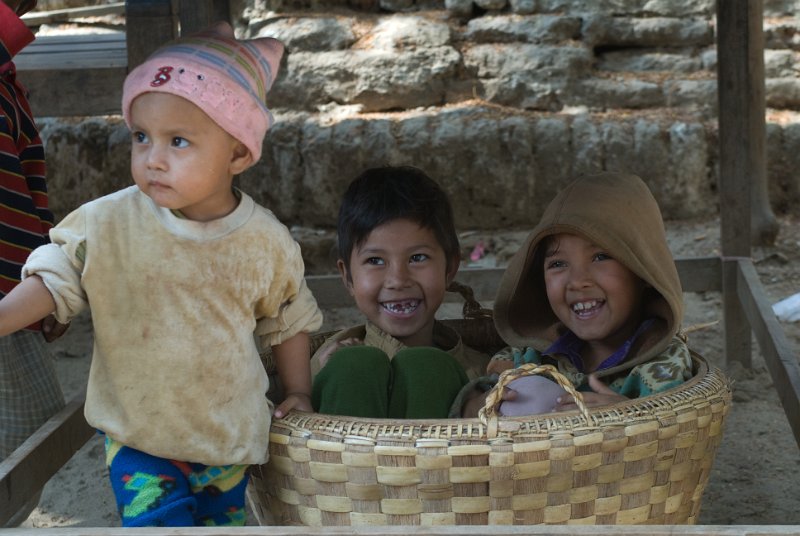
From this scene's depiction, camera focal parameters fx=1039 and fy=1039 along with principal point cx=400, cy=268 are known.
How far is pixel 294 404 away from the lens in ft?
6.30

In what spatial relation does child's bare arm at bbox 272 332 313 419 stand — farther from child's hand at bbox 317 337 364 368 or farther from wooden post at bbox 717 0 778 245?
wooden post at bbox 717 0 778 245

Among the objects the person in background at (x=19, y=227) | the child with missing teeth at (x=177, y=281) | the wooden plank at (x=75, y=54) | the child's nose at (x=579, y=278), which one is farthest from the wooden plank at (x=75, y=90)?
the child's nose at (x=579, y=278)

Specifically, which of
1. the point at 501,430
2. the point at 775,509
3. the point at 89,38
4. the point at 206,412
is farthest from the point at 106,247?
the point at 775,509

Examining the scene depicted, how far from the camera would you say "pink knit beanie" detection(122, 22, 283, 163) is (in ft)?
5.58

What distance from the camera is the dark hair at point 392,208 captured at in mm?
2574

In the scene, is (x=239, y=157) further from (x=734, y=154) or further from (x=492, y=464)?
(x=734, y=154)

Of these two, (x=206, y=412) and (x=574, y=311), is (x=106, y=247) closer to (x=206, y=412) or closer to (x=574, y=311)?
(x=206, y=412)

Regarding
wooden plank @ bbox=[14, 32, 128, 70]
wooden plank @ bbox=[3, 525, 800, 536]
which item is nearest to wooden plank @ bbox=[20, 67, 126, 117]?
wooden plank @ bbox=[14, 32, 128, 70]

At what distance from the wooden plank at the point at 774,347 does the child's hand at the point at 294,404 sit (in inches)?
39.4

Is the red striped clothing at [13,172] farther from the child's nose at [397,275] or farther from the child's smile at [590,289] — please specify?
the child's smile at [590,289]

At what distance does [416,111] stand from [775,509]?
3.39 meters

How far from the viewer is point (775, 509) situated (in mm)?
2881

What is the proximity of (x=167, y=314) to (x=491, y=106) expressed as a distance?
418 centimetres

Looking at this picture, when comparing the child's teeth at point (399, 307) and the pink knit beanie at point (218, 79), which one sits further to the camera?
the child's teeth at point (399, 307)
